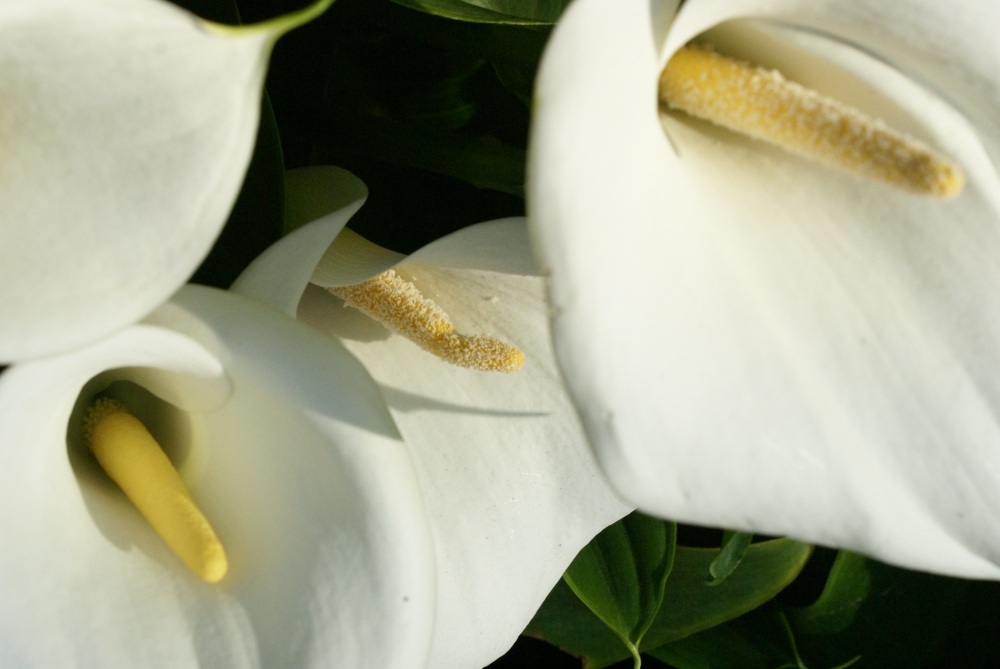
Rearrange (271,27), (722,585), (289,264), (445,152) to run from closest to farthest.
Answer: (271,27) → (289,264) → (445,152) → (722,585)

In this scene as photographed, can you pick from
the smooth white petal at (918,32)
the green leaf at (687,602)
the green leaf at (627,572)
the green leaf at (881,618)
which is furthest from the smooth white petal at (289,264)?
the green leaf at (881,618)

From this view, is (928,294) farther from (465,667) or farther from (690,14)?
(465,667)

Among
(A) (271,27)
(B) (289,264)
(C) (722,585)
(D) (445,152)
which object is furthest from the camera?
(C) (722,585)

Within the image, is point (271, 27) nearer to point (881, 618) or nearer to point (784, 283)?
point (784, 283)

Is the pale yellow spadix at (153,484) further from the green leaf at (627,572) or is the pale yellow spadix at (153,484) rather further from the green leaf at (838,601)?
the green leaf at (838,601)

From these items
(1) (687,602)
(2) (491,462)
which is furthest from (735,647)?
(2) (491,462)

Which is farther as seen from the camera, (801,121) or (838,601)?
(838,601)

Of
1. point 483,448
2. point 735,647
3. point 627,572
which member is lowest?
point 735,647
